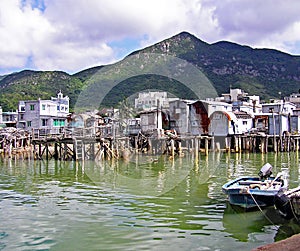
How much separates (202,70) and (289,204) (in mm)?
96764

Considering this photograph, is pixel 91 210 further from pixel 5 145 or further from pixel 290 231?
pixel 5 145

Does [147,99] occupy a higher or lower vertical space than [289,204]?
higher

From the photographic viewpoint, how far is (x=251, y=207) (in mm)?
14422

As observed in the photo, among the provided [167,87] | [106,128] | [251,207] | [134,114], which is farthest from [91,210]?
[167,87]

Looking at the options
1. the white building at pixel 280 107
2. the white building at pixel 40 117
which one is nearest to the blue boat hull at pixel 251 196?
the white building at pixel 40 117

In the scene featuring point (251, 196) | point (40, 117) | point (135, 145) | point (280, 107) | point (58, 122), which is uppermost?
point (280, 107)

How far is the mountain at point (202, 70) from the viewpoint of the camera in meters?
87.4

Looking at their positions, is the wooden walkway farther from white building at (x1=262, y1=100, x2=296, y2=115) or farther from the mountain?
the mountain

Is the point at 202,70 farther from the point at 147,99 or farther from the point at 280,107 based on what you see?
the point at 280,107

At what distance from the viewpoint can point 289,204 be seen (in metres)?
12.6

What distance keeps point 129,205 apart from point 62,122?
52.5 m

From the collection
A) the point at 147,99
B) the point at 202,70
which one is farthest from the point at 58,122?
the point at 202,70

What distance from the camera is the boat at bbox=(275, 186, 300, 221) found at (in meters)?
12.4

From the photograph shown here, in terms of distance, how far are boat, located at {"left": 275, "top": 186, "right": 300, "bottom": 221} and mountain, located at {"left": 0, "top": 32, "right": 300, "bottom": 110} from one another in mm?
66598
